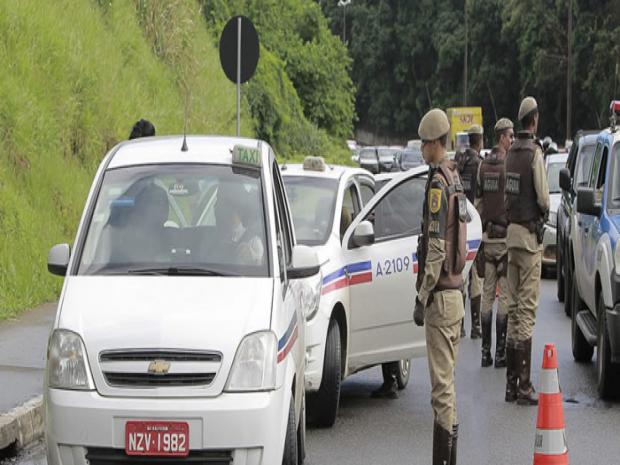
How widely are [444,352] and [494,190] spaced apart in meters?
5.22

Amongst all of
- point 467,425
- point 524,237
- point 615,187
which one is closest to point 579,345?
point 615,187

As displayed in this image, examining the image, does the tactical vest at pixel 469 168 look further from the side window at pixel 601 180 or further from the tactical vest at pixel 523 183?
the tactical vest at pixel 523 183

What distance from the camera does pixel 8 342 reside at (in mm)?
12445

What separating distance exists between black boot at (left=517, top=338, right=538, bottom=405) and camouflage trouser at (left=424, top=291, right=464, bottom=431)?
9.19ft

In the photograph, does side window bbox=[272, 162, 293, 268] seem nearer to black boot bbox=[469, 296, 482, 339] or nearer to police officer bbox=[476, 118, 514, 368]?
police officer bbox=[476, 118, 514, 368]

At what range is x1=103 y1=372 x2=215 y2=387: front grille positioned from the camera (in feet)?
23.1

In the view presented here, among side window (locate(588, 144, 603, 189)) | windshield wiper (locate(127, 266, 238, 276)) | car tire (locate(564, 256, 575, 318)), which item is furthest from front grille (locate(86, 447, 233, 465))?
car tire (locate(564, 256, 575, 318))

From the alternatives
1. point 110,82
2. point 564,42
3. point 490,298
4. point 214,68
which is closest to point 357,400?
point 490,298

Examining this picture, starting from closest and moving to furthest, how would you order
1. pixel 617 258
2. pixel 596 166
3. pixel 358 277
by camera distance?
1. pixel 358 277
2. pixel 617 258
3. pixel 596 166

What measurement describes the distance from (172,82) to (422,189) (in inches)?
531

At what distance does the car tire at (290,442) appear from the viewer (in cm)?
768

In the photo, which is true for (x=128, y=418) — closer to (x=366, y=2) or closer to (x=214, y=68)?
(x=214, y=68)

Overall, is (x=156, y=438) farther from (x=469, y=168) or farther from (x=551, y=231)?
(x=551, y=231)

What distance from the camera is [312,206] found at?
11.4 metres
